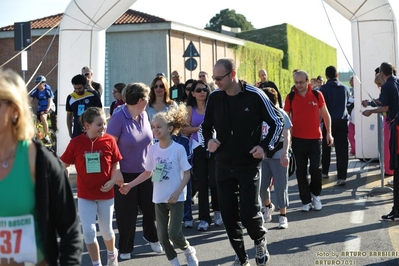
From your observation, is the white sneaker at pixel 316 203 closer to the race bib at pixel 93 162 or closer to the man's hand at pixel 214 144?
the man's hand at pixel 214 144

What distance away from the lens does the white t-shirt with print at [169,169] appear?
22.8 feet

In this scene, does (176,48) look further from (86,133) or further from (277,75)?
(86,133)

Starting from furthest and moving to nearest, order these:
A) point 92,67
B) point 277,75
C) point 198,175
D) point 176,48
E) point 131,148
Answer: point 277,75, point 176,48, point 92,67, point 198,175, point 131,148

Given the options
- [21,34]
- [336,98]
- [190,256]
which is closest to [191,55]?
[21,34]

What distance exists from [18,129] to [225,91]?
377 centimetres

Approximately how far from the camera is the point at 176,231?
6848 mm

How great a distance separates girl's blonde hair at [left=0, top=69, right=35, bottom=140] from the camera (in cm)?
329

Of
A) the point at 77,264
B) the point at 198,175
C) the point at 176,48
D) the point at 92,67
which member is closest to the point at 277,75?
the point at 176,48

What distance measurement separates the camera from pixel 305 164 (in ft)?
35.3

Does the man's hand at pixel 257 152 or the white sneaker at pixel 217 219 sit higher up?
the man's hand at pixel 257 152

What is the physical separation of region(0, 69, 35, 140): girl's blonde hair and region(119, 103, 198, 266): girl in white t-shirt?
140 inches

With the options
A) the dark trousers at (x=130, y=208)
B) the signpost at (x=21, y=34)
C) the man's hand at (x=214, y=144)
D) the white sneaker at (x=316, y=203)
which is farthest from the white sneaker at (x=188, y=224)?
the signpost at (x=21, y=34)

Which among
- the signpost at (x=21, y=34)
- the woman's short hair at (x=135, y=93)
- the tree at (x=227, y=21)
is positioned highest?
the tree at (x=227, y=21)

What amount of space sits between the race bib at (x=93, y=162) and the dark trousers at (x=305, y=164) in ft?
14.8
